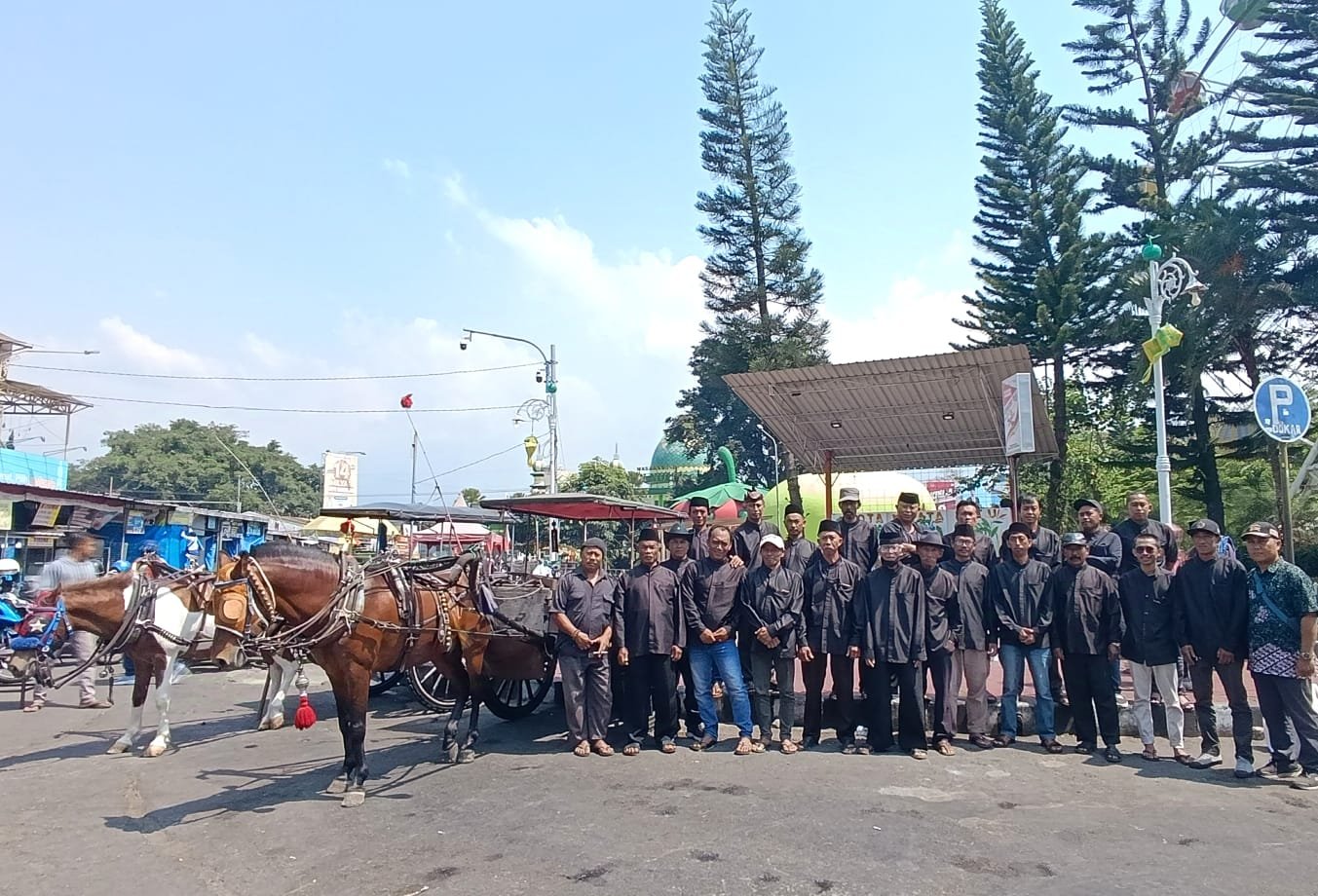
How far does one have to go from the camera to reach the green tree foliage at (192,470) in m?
52.3

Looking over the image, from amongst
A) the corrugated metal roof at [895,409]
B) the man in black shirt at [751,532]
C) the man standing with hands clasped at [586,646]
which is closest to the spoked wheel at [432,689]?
the man standing with hands clasped at [586,646]

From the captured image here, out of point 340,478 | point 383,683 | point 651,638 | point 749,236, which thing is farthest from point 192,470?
point 651,638

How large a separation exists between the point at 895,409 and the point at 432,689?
687 centimetres

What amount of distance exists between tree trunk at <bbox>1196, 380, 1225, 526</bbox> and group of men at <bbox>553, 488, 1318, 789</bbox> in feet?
55.3

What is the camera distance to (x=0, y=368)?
1249 inches

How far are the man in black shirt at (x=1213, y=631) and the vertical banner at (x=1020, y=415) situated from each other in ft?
9.73

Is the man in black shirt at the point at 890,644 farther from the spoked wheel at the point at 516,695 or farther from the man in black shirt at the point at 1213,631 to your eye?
the spoked wheel at the point at 516,695

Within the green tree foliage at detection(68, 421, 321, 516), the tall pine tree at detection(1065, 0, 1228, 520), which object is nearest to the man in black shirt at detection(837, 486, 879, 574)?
the tall pine tree at detection(1065, 0, 1228, 520)

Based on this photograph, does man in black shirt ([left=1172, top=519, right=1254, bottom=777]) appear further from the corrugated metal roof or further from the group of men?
the corrugated metal roof

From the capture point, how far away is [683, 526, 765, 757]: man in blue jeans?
6914mm

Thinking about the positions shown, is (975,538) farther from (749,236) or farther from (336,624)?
(749,236)

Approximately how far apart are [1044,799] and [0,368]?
3697cm

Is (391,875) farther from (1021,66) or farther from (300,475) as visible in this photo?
(300,475)

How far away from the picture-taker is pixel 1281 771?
231 inches
